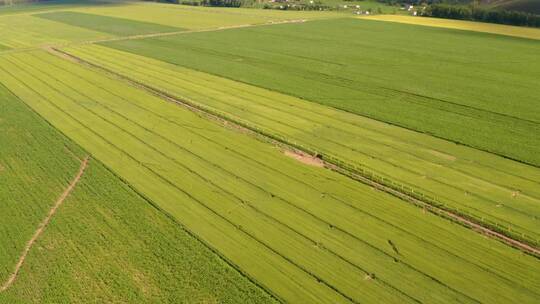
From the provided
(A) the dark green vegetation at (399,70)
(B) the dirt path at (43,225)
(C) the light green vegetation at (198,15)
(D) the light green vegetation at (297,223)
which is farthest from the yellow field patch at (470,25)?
(B) the dirt path at (43,225)

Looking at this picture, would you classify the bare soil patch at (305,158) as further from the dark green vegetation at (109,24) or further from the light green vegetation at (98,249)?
the dark green vegetation at (109,24)

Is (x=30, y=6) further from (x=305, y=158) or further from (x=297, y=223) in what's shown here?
(x=297, y=223)

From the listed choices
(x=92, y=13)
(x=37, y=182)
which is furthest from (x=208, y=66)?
(x=92, y=13)

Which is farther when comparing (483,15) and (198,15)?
(198,15)

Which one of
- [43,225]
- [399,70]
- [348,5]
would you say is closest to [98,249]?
[43,225]

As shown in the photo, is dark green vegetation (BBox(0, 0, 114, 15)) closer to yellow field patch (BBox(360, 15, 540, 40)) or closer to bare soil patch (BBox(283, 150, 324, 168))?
yellow field patch (BBox(360, 15, 540, 40))

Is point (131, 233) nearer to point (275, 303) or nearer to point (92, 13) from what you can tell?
point (275, 303)

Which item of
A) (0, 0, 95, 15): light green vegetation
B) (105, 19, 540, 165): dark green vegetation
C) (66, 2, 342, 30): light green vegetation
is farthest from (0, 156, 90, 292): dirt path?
(0, 0, 95, 15): light green vegetation
